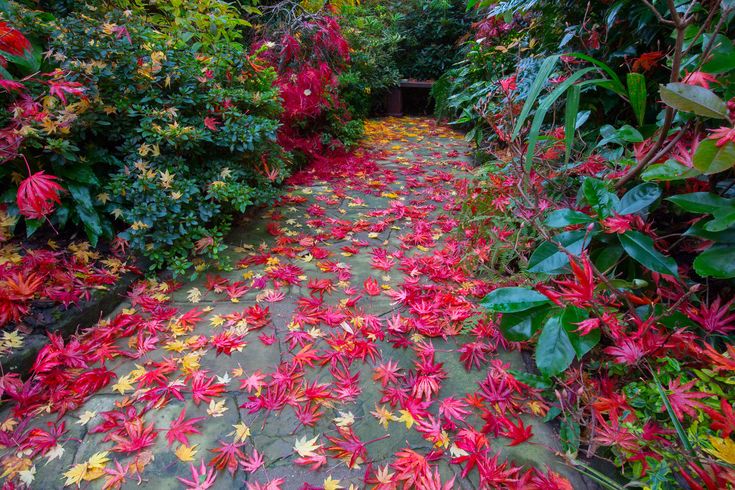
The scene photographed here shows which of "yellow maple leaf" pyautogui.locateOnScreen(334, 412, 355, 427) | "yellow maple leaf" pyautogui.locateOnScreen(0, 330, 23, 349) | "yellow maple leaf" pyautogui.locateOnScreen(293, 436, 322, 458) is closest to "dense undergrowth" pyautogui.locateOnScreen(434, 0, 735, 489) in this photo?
"yellow maple leaf" pyautogui.locateOnScreen(334, 412, 355, 427)

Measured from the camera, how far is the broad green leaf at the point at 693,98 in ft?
2.91

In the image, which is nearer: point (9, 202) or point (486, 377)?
point (486, 377)

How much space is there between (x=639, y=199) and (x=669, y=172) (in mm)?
158

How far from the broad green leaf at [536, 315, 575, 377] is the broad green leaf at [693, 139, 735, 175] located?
0.52 metres

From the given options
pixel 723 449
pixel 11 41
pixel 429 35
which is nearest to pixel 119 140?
pixel 11 41

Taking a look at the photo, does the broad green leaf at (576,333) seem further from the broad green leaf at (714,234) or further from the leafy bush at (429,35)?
the leafy bush at (429,35)

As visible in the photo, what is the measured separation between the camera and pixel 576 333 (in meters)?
1.08

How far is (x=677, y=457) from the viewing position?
880 millimetres

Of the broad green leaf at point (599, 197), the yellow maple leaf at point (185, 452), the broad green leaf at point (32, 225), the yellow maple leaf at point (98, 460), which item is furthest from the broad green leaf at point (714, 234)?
the broad green leaf at point (32, 225)

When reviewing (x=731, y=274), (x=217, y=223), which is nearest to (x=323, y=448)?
(x=731, y=274)

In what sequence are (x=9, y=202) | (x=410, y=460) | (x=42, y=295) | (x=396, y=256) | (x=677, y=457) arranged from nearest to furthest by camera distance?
1. (x=677, y=457)
2. (x=410, y=460)
3. (x=42, y=295)
4. (x=9, y=202)
5. (x=396, y=256)

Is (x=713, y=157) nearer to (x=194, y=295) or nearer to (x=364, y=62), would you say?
(x=194, y=295)

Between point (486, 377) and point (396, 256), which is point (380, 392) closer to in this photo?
point (486, 377)

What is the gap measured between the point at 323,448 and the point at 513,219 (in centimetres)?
131
